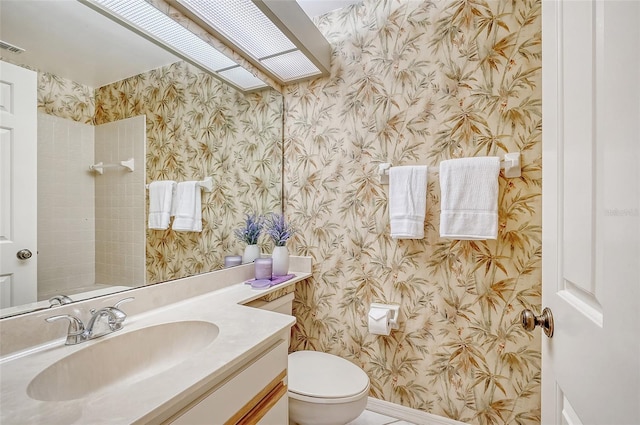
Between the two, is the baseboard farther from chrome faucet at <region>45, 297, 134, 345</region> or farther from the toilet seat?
chrome faucet at <region>45, 297, 134, 345</region>

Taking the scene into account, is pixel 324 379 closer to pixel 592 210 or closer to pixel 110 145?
pixel 592 210

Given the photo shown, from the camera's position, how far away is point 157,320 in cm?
102

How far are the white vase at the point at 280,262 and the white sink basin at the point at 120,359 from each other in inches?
26.5

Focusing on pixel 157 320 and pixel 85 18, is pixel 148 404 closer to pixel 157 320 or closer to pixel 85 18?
pixel 157 320

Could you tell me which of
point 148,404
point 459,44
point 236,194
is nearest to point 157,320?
point 148,404

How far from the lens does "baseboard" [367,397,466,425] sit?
147 cm

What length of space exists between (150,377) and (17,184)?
0.68 m

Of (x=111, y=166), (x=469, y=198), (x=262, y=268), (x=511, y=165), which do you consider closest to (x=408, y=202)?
(x=469, y=198)

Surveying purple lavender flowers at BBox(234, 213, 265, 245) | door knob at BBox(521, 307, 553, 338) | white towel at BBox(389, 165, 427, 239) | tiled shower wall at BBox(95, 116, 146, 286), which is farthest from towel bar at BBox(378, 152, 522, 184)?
tiled shower wall at BBox(95, 116, 146, 286)

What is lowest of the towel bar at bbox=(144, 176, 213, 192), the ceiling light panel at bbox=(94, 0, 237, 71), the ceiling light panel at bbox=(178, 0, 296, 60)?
the towel bar at bbox=(144, 176, 213, 192)

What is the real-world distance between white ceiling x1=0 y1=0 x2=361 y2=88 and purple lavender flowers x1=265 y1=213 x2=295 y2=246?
1012 mm

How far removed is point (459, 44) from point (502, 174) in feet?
2.39

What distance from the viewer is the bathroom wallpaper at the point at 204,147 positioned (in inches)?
46.5

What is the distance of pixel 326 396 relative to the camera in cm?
118
